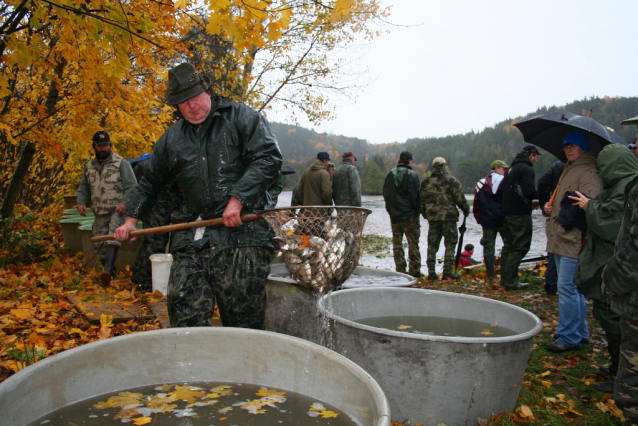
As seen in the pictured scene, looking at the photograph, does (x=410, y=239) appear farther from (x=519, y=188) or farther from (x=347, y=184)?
(x=519, y=188)

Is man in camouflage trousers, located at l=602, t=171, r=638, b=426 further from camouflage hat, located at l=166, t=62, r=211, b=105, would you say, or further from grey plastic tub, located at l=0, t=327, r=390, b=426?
camouflage hat, located at l=166, t=62, r=211, b=105

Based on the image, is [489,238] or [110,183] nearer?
[110,183]

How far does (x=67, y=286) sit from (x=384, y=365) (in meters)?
5.07

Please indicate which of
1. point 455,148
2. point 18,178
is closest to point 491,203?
point 18,178

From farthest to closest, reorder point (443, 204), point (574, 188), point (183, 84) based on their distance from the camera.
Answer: point (443, 204), point (574, 188), point (183, 84)

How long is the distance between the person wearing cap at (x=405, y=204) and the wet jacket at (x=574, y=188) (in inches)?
138

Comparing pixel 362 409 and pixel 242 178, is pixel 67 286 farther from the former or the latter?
pixel 362 409

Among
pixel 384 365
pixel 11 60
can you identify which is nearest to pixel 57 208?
pixel 11 60

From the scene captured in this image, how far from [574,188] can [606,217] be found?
0.93 metres

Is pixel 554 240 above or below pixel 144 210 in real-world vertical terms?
below

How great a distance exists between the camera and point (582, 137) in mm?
4371

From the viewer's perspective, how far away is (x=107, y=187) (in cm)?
650

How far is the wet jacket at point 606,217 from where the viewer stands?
3369 mm

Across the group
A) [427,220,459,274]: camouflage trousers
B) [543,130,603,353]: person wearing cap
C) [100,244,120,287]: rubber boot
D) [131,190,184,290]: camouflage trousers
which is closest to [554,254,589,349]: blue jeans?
[543,130,603,353]: person wearing cap
